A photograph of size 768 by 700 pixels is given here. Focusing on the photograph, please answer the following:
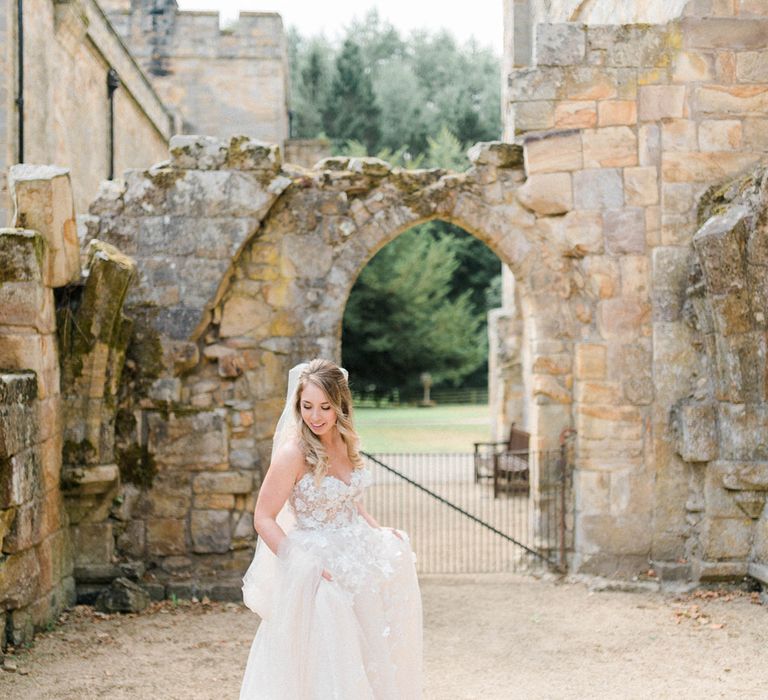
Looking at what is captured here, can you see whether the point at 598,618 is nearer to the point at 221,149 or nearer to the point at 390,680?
the point at 390,680

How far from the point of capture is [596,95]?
769 cm

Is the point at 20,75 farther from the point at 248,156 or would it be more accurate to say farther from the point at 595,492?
the point at 595,492

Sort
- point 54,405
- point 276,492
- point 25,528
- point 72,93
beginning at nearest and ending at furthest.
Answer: point 276,492 → point 25,528 → point 54,405 → point 72,93

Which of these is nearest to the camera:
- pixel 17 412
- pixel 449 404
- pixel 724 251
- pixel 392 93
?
pixel 17 412

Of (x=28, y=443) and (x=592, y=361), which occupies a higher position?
(x=592, y=361)

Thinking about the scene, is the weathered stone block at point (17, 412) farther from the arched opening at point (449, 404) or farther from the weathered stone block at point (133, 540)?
the arched opening at point (449, 404)

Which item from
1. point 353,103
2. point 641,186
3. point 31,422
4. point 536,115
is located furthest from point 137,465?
point 353,103

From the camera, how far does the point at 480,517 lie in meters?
10.7

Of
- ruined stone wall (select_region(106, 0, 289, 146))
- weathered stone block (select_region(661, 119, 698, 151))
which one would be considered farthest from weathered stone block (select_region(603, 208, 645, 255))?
ruined stone wall (select_region(106, 0, 289, 146))

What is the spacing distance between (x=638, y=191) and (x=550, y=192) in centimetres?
72

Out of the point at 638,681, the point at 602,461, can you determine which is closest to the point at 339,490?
the point at 638,681

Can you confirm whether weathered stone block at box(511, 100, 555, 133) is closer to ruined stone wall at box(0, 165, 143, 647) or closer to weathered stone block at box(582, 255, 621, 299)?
weathered stone block at box(582, 255, 621, 299)

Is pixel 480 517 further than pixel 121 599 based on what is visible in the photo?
Yes

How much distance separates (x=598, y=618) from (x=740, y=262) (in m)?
2.89
